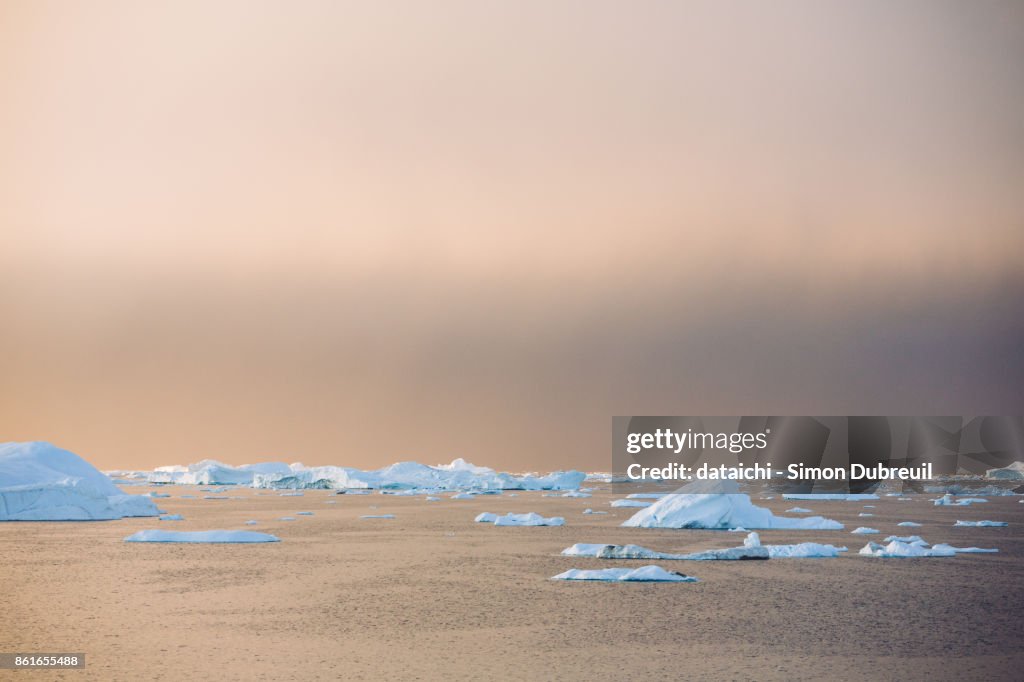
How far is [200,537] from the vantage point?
22766 millimetres

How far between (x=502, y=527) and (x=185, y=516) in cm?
1190

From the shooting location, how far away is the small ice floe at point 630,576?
49.2 ft

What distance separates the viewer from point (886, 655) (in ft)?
32.4

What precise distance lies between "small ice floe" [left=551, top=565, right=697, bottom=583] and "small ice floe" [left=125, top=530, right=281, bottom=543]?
9.68 meters

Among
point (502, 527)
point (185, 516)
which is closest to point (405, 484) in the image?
point (185, 516)

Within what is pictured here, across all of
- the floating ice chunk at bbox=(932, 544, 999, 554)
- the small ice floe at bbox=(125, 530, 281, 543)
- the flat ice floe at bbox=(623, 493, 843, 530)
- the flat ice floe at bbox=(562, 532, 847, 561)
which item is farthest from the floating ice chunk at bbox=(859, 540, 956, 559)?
the small ice floe at bbox=(125, 530, 281, 543)

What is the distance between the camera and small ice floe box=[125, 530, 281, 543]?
73.6 feet

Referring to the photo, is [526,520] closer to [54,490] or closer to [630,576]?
[630,576]

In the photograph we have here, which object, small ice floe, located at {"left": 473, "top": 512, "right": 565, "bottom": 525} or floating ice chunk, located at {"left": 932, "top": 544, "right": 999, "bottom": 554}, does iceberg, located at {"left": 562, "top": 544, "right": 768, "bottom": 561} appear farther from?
small ice floe, located at {"left": 473, "top": 512, "right": 565, "bottom": 525}

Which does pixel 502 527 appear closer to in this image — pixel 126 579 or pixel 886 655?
pixel 126 579

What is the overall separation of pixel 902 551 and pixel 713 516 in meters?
7.89

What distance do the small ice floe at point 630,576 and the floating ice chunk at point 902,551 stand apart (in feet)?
19.6

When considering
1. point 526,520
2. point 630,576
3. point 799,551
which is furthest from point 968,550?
point 526,520

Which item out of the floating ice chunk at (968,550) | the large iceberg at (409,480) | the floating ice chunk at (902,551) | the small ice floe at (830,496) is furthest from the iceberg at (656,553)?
the large iceberg at (409,480)
